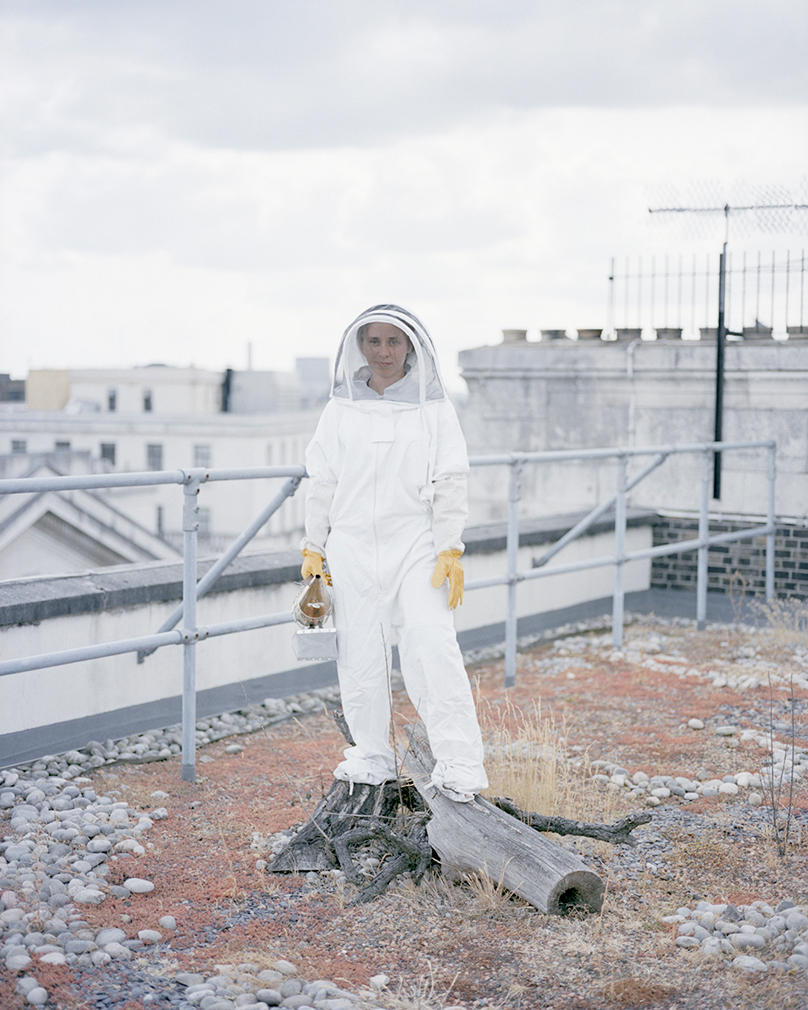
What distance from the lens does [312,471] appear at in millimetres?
4012

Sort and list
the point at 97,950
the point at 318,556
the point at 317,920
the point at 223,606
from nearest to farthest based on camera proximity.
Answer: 1. the point at 97,950
2. the point at 317,920
3. the point at 318,556
4. the point at 223,606

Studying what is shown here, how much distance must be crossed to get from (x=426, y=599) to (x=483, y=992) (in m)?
1.25

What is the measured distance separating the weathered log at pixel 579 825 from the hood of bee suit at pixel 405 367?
141cm

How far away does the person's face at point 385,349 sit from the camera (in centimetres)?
387

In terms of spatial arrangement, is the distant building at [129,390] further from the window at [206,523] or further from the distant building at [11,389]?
the window at [206,523]

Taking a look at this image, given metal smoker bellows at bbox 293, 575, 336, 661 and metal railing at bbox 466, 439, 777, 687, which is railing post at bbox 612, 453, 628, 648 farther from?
metal smoker bellows at bbox 293, 575, 336, 661

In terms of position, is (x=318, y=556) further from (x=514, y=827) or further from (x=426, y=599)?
(x=514, y=827)

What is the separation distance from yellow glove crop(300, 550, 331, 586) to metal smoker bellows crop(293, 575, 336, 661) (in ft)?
0.06

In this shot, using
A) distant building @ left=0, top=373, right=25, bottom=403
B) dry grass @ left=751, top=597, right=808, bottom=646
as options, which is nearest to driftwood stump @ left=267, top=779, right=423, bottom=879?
dry grass @ left=751, top=597, right=808, bottom=646

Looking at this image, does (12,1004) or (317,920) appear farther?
(317,920)

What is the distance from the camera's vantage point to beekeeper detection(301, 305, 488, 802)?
3.71m

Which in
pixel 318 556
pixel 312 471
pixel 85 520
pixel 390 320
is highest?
pixel 390 320

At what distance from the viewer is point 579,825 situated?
12.3 ft

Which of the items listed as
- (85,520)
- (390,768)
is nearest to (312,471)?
(390,768)
